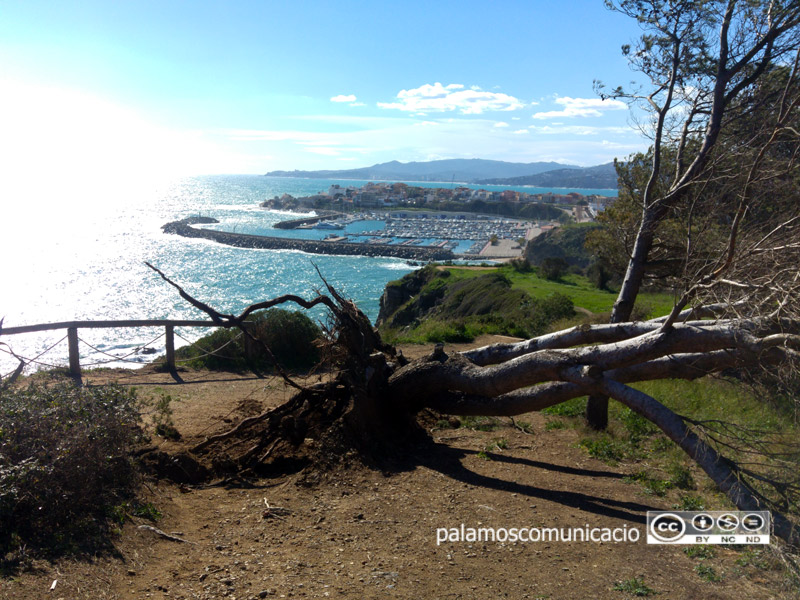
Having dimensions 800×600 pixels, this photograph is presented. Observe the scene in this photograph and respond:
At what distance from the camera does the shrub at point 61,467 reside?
388 centimetres

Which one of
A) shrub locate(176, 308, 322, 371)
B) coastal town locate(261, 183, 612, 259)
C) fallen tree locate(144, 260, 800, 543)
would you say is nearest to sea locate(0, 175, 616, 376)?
shrub locate(176, 308, 322, 371)

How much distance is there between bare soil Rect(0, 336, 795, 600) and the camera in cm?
383

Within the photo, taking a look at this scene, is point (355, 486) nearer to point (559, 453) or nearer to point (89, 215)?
point (559, 453)

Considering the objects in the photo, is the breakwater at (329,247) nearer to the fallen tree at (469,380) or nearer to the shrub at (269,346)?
the shrub at (269,346)

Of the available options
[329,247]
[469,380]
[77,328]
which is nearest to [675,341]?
[469,380]

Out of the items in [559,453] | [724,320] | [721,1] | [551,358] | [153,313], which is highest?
[721,1]

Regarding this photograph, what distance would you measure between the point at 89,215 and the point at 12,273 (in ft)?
254

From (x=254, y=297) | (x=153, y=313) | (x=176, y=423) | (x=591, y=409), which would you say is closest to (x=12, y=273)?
(x=153, y=313)

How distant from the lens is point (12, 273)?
54094mm

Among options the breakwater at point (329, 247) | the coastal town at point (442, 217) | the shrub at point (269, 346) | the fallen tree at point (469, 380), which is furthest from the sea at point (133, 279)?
the fallen tree at point (469, 380)

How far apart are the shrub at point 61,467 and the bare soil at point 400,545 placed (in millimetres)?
285

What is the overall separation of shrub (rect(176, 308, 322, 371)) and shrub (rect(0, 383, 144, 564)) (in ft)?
21.3

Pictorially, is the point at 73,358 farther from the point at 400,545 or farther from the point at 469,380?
the point at 400,545

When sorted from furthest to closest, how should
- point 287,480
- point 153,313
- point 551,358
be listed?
point 153,313, point 551,358, point 287,480
